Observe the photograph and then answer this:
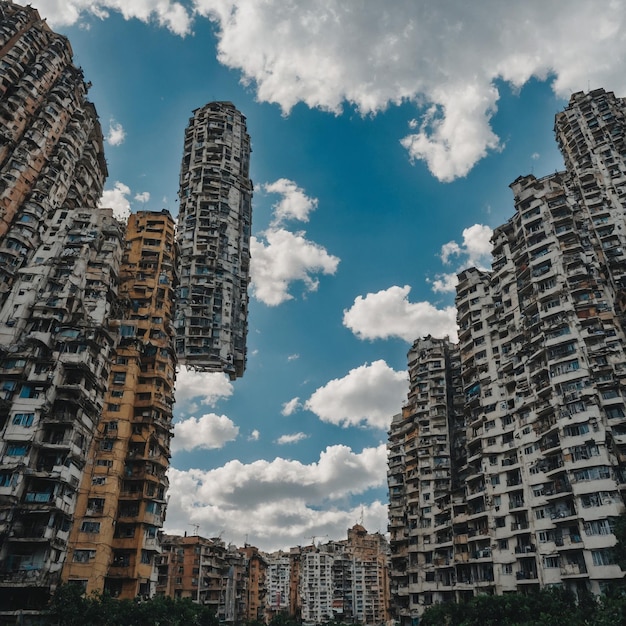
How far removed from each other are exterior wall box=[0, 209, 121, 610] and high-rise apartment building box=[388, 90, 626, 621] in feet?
140

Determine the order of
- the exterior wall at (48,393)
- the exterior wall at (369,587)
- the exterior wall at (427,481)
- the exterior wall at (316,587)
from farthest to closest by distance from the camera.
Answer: the exterior wall at (316,587), the exterior wall at (369,587), the exterior wall at (427,481), the exterior wall at (48,393)

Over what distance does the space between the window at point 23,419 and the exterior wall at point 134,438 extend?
807 cm

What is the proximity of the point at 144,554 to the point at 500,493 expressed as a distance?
122 ft

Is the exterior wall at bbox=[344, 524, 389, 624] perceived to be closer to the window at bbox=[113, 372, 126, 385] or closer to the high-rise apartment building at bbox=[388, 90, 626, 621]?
the high-rise apartment building at bbox=[388, 90, 626, 621]

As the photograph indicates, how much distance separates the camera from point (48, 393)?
4869 centimetres

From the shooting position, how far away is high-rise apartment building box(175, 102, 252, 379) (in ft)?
260

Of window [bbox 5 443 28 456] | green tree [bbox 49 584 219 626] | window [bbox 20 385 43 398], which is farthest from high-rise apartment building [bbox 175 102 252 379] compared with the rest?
green tree [bbox 49 584 219 626]

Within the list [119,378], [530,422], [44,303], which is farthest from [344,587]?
[44,303]

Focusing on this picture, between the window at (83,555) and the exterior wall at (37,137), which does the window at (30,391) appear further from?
the window at (83,555)

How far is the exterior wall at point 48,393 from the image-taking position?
A: 43344 mm

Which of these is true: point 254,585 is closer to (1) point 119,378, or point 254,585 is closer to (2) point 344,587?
(2) point 344,587

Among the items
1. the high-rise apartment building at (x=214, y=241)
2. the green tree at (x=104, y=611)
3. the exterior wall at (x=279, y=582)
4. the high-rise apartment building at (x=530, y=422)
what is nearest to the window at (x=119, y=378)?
the high-rise apartment building at (x=214, y=241)

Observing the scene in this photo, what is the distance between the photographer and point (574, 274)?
61.1 meters

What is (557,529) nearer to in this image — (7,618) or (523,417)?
(523,417)
